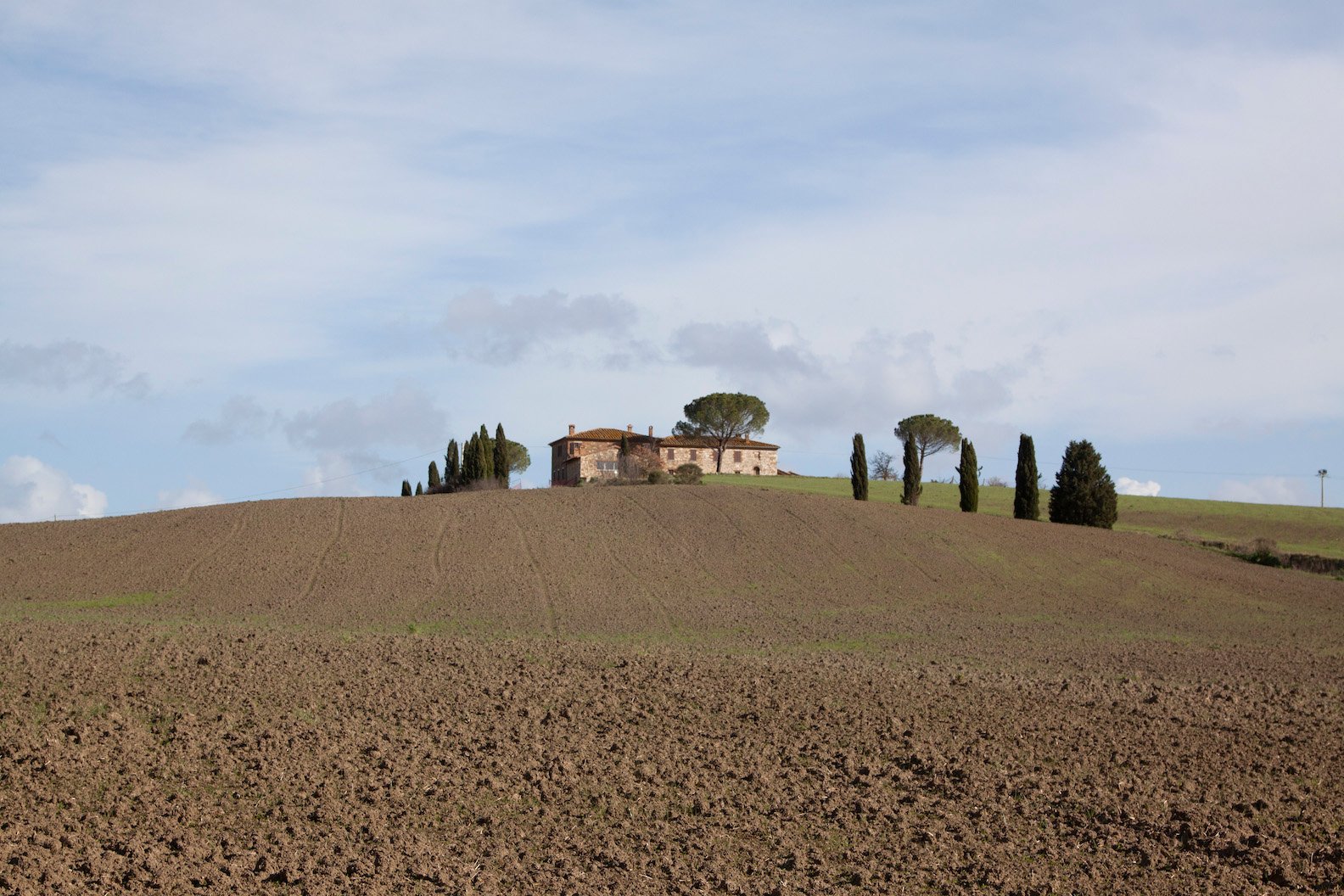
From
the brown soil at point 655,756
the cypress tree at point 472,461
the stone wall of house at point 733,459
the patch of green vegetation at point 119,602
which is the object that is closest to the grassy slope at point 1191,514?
Answer: the stone wall of house at point 733,459

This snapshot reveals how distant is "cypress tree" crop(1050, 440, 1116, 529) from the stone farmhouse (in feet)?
134

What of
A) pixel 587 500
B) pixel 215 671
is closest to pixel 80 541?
pixel 587 500

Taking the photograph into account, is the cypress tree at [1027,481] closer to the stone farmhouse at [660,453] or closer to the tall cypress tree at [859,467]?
the tall cypress tree at [859,467]

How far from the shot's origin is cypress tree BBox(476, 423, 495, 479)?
6303 centimetres

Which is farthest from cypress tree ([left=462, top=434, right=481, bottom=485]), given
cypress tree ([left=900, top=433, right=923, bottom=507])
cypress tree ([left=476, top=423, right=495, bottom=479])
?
cypress tree ([left=900, top=433, right=923, bottom=507])

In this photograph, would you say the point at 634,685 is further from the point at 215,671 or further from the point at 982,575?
the point at 982,575

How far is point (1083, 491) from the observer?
178ft

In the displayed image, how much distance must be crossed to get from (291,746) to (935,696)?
8563 millimetres

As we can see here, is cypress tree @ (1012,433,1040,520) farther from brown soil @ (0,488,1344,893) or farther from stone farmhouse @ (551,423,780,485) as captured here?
stone farmhouse @ (551,423,780,485)

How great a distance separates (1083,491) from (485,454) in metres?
30.8

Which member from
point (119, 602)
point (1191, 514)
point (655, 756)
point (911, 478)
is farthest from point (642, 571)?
point (1191, 514)

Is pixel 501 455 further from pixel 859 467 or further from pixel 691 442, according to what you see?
pixel 691 442

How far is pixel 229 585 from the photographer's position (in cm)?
3272

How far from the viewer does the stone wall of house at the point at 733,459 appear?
9481 centimetres
